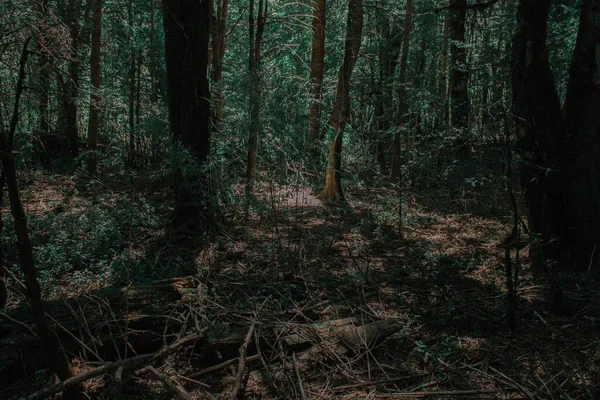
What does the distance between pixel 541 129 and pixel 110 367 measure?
16.0 feet

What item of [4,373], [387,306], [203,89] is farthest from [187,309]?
[203,89]

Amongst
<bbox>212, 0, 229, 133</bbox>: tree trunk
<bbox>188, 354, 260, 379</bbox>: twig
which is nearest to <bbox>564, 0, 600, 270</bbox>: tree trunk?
<bbox>188, 354, 260, 379</bbox>: twig

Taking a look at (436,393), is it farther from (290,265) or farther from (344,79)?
(344,79)

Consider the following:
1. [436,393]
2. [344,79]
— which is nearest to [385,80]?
[344,79]

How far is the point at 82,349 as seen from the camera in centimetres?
295

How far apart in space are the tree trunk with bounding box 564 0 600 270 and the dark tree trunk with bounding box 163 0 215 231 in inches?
183

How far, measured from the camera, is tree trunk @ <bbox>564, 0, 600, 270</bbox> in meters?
4.59

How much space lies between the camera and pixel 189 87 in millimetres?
6121

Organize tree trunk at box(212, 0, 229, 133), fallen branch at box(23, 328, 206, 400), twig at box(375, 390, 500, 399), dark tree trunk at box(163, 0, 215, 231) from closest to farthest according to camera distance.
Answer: fallen branch at box(23, 328, 206, 400) → twig at box(375, 390, 500, 399) → dark tree trunk at box(163, 0, 215, 231) → tree trunk at box(212, 0, 229, 133)

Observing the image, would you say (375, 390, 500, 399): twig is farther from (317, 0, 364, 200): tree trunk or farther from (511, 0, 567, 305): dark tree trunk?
(317, 0, 364, 200): tree trunk

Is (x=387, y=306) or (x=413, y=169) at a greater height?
(x=413, y=169)

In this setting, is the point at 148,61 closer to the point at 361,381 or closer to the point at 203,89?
the point at 203,89

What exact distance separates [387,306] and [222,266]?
2.05 m

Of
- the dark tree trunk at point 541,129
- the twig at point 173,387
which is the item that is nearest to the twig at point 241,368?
the twig at point 173,387
